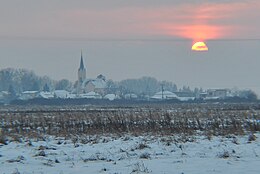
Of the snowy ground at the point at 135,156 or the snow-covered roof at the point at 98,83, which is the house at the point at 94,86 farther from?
the snowy ground at the point at 135,156

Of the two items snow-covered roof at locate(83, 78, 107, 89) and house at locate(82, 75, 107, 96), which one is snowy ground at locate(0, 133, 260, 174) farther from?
snow-covered roof at locate(83, 78, 107, 89)

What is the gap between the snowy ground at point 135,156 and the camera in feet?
38.3

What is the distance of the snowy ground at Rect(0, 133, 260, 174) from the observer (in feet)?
38.3

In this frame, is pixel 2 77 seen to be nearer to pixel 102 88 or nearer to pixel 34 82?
pixel 34 82

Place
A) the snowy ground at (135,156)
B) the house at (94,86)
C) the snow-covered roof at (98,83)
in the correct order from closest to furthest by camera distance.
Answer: the snowy ground at (135,156) → the house at (94,86) → the snow-covered roof at (98,83)

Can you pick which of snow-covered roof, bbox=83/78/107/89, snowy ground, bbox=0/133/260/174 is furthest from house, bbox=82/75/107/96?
snowy ground, bbox=0/133/260/174

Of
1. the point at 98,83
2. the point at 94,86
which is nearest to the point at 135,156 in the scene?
the point at 94,86

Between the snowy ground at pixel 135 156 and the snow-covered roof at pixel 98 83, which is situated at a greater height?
the snow-covered roof at pixel 98 83

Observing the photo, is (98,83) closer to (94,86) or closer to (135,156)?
(94,86)

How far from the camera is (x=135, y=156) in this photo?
14.5 m

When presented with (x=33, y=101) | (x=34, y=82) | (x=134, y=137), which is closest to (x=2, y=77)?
(x=34, y=82)

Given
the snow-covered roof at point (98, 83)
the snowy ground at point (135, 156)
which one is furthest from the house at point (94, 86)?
the snowy ground at point (135, 156)

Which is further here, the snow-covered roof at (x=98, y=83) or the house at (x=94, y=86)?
the snow-covered roof at (x=98, y=83)

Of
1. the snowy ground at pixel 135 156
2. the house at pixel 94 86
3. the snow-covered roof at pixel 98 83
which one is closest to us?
the snowy ground at pixel 135 156
